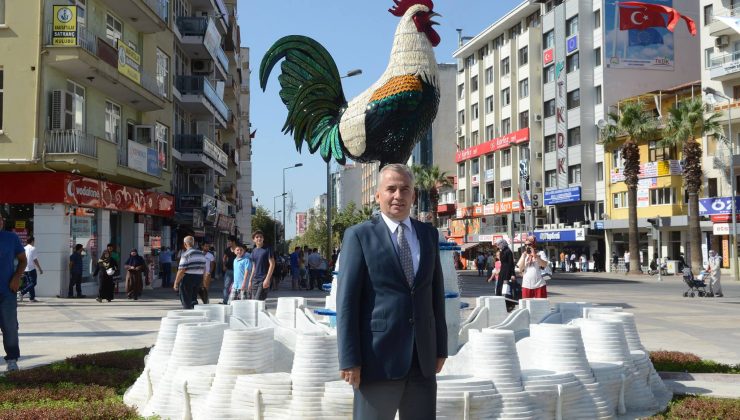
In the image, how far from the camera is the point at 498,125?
72.6 m

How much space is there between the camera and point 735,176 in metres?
44.0

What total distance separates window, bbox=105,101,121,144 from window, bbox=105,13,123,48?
91.0 inches

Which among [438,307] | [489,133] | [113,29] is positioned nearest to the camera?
[438,307]

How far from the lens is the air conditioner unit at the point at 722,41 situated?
149 ft

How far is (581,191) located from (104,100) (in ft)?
133

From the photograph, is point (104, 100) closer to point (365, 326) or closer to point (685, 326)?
point (685, 326)

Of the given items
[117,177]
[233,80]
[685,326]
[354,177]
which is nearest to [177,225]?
[117,177]

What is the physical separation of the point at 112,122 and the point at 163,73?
5.49 meters

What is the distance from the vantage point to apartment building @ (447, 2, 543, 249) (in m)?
66.1

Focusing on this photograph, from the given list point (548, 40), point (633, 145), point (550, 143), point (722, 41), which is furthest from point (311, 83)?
point (548, 40)

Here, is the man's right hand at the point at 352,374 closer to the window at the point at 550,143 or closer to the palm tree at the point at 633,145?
the palm tree at the point at 633,145

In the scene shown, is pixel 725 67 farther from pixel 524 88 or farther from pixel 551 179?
pixel 524 88

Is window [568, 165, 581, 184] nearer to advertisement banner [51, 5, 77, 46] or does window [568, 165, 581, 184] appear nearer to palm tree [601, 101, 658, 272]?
palm tree [601, 101, 658, 272]

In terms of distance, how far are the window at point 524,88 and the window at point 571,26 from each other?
767cm
